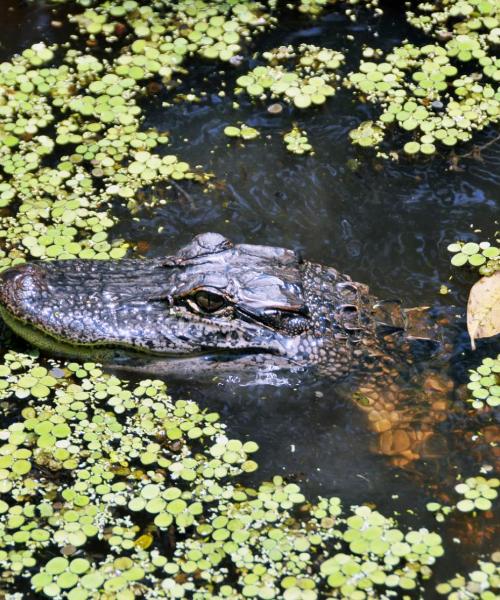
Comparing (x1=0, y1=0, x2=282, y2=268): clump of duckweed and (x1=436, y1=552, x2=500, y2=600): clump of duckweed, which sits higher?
(x1=0, y1=0, x2=282, y2=268): clump of duckweed

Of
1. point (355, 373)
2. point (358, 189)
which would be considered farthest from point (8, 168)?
point (355, 373)

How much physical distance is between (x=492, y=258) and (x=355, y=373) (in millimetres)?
1238

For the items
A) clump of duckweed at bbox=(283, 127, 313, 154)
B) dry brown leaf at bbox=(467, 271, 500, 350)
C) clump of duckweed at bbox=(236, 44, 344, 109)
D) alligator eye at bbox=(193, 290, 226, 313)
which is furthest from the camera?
clump of duckweed at bbox=(236, 44, 344, 109)

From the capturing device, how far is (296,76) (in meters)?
7.61

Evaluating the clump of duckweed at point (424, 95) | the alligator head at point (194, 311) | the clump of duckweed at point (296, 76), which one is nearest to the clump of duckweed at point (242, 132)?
the clump of duckweed at point (296, 76)

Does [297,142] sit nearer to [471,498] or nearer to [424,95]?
[424,95]

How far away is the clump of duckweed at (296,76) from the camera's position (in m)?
7.47

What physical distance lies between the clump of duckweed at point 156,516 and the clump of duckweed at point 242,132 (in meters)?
2.24

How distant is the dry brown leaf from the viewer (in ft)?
19.8

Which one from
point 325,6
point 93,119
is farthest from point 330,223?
point 325,6

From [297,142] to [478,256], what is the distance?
1.55 metres

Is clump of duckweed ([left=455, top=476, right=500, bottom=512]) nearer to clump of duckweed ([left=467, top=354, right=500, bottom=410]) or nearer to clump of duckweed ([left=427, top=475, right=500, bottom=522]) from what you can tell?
clump of duckweed ([left=427, top=475, right=500, bottom=522])

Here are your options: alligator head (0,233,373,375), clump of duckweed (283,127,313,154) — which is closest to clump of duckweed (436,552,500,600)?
alligator head (0,233,373,375)

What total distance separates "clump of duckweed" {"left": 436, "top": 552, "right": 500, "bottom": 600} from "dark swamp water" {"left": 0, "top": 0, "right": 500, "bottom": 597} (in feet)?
0.19
